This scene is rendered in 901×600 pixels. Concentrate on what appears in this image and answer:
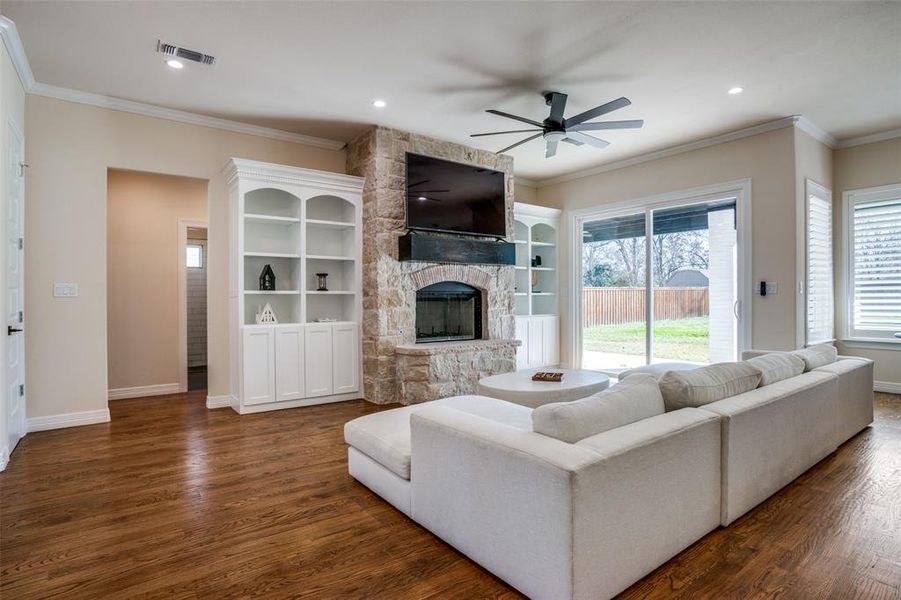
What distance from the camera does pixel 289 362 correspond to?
4.67 m

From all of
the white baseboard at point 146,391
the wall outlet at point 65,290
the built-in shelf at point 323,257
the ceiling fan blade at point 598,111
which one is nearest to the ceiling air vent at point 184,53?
the built-in shelf at point 323,257

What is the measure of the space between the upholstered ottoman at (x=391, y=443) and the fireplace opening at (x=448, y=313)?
2.54 m

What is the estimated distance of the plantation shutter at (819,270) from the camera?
4.94 m

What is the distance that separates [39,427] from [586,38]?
5.29 metres

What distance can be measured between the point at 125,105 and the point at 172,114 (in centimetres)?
37

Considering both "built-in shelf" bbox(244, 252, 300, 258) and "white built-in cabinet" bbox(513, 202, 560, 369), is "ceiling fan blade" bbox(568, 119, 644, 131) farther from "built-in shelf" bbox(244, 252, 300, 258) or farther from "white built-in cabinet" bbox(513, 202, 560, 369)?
"built-in shelf" bbox(244, 252, 300, 258)

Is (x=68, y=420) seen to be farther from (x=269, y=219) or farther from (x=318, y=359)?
(x=269, y=219)

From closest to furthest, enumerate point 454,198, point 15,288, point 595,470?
point 595,470 → point 15,288 → point 454,198

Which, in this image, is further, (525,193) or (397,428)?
(525,193)

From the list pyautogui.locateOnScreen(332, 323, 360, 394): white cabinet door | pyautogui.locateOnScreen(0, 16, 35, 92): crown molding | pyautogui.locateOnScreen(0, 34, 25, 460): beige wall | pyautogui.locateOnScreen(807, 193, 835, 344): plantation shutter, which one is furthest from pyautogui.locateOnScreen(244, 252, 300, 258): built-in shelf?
pyautogui.locateOnScreen(807, 193, 835, 344): plantation shutter

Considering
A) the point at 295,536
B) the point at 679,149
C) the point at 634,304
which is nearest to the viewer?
the point at 295,536

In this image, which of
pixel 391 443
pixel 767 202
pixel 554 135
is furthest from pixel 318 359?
pixel 767 202

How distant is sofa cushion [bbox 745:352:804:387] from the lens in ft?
8.72

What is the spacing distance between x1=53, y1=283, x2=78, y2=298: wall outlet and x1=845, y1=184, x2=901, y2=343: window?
7975 millimetres
